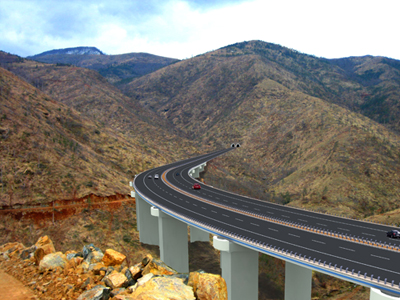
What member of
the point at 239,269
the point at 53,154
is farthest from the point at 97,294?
the point at 53,154

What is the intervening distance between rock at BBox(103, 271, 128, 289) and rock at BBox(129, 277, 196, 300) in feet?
4.48

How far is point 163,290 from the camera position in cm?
1155

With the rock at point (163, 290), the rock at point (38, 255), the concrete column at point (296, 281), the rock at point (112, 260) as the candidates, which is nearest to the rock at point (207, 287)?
the rock at point (163, 290)

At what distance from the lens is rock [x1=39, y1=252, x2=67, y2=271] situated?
15.4 meters

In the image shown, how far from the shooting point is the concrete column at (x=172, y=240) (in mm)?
42406

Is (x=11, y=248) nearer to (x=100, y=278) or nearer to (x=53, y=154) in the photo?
(x=100, y=278)

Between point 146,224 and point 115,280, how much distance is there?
40837 mm

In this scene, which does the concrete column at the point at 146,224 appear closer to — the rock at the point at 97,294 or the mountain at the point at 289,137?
the mountain at the point at 289,137

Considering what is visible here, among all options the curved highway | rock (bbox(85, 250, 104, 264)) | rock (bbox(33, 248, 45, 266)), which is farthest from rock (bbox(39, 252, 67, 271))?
the curved highway

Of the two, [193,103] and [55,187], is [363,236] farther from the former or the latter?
[193,103]

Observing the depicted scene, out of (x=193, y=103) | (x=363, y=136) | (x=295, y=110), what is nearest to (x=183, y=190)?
(x=363, y=136)

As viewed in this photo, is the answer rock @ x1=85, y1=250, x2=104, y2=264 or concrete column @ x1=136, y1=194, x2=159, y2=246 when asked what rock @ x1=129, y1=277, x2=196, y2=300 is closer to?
rock @ x1=85, y1=250, x2=104, y2=264

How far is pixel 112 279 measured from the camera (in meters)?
13.3

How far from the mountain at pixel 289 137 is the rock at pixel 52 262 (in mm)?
61365
